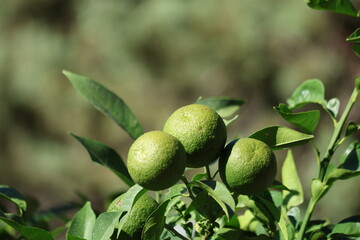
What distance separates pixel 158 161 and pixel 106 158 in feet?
0.49

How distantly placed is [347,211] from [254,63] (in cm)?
112

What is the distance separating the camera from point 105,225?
1.78ft

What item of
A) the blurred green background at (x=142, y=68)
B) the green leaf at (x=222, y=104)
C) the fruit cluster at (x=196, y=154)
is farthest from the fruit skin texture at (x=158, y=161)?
the blurred green background at (x=142, y=68)

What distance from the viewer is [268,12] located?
3.38 meters

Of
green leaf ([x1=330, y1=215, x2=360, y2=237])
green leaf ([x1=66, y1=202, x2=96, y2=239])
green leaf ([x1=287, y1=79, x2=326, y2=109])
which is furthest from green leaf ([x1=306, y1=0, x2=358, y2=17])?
green leaf ([x1=66, y1=202, x2=96, y2=239])

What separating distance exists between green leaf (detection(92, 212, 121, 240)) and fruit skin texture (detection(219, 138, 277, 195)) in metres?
0.13

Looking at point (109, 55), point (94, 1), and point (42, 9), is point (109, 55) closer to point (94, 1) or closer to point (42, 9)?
point (94, 1)

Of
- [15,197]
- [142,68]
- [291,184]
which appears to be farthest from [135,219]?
[142,68]

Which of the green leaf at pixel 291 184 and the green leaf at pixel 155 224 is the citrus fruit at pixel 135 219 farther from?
the green leaf at pixel 291 184

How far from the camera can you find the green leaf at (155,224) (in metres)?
0.54

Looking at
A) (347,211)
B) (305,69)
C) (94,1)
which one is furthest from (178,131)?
(94,1)

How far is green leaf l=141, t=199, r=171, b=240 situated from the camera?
0.54 meters

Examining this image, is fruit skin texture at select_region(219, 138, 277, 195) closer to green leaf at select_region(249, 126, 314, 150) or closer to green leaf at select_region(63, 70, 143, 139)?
green leaf at select_region(249, 126, 314, 150)

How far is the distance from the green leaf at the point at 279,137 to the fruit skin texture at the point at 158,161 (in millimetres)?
106
